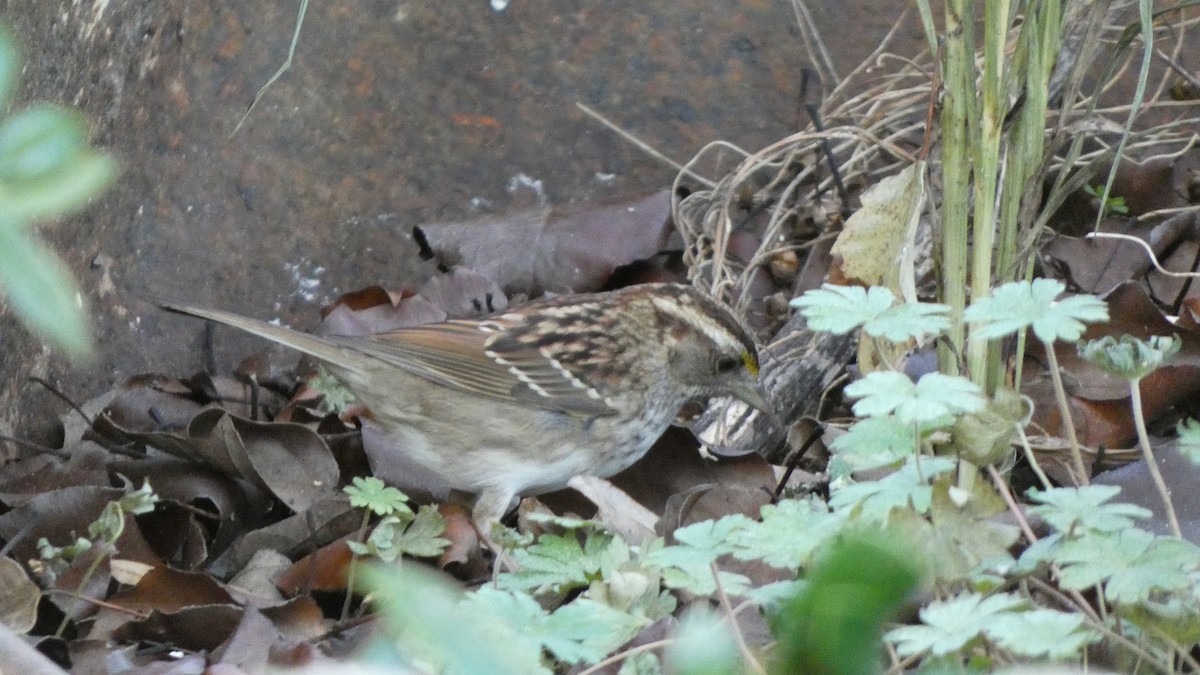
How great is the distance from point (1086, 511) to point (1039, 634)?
32 centimetres

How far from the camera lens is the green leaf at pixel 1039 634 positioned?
191cm

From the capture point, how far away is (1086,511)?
218 cm

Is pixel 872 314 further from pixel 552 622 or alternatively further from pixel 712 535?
pixel 552 622

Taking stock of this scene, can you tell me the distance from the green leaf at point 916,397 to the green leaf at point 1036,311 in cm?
10

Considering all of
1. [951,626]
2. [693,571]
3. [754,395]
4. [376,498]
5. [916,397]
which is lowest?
[754,395]

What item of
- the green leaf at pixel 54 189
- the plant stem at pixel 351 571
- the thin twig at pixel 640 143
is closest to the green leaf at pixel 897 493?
the plant stem at pixel 351 571

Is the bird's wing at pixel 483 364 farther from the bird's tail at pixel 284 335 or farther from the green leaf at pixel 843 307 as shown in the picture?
the green leaf at pixel 843 307

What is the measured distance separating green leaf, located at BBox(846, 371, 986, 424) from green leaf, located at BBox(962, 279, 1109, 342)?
0.33 ft

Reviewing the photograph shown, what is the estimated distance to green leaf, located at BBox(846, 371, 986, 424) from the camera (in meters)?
2.13

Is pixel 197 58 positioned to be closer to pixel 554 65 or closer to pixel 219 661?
pixel 554 65

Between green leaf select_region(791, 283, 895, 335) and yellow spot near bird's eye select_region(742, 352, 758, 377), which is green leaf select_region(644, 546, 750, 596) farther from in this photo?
yellow spot near bird's eye select_region(742, 352, 758, 377)

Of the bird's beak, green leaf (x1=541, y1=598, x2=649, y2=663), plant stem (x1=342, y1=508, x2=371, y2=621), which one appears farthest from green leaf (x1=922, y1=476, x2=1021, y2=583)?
the bird's beak

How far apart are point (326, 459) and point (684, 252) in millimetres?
1877

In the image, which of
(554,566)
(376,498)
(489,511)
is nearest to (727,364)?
(489,511)
